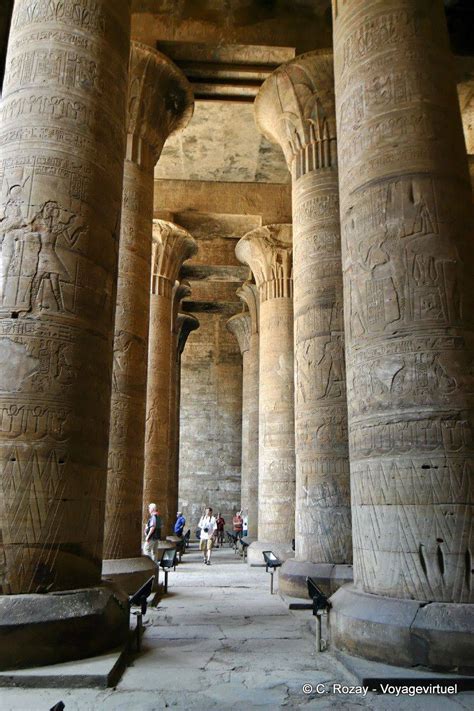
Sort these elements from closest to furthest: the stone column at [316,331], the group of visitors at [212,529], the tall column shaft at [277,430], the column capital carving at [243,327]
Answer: the stone column at [316,331] → the tall column shaft at [277,430] → the group of visitors at [212,529] → the column capital carving at [243,327]

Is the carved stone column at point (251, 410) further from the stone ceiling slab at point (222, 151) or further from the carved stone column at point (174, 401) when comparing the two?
the stone ceiling slab at point (222, 151)

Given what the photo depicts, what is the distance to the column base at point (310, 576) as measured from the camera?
23.4ft

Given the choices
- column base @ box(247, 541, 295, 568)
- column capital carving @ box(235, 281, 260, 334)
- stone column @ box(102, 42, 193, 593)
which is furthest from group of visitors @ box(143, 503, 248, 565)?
column capital carving @ box(235, 281, 260, 334)

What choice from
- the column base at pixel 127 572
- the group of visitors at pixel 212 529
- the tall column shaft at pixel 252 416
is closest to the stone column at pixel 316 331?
the column base at pixel 127 572

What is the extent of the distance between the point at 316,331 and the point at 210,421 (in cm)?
1792

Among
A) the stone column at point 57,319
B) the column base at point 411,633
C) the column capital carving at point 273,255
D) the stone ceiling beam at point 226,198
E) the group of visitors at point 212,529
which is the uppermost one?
the stone ceiling beam at point 226,198

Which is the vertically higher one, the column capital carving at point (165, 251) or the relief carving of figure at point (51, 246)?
the column capital carving at point (165, 251)

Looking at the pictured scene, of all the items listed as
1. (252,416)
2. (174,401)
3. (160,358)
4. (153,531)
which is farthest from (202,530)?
(174,401)

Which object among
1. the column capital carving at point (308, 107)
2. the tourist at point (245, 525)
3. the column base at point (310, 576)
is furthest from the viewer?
the tourist at point (245, 525)

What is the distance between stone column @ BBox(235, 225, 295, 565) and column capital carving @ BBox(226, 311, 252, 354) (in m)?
6.39

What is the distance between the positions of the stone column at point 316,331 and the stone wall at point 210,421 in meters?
17.1

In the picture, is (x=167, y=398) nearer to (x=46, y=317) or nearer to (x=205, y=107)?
(x=205, y=107)

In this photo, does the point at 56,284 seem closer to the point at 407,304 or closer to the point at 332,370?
the point at 407,304

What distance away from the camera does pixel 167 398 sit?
1380 cm
